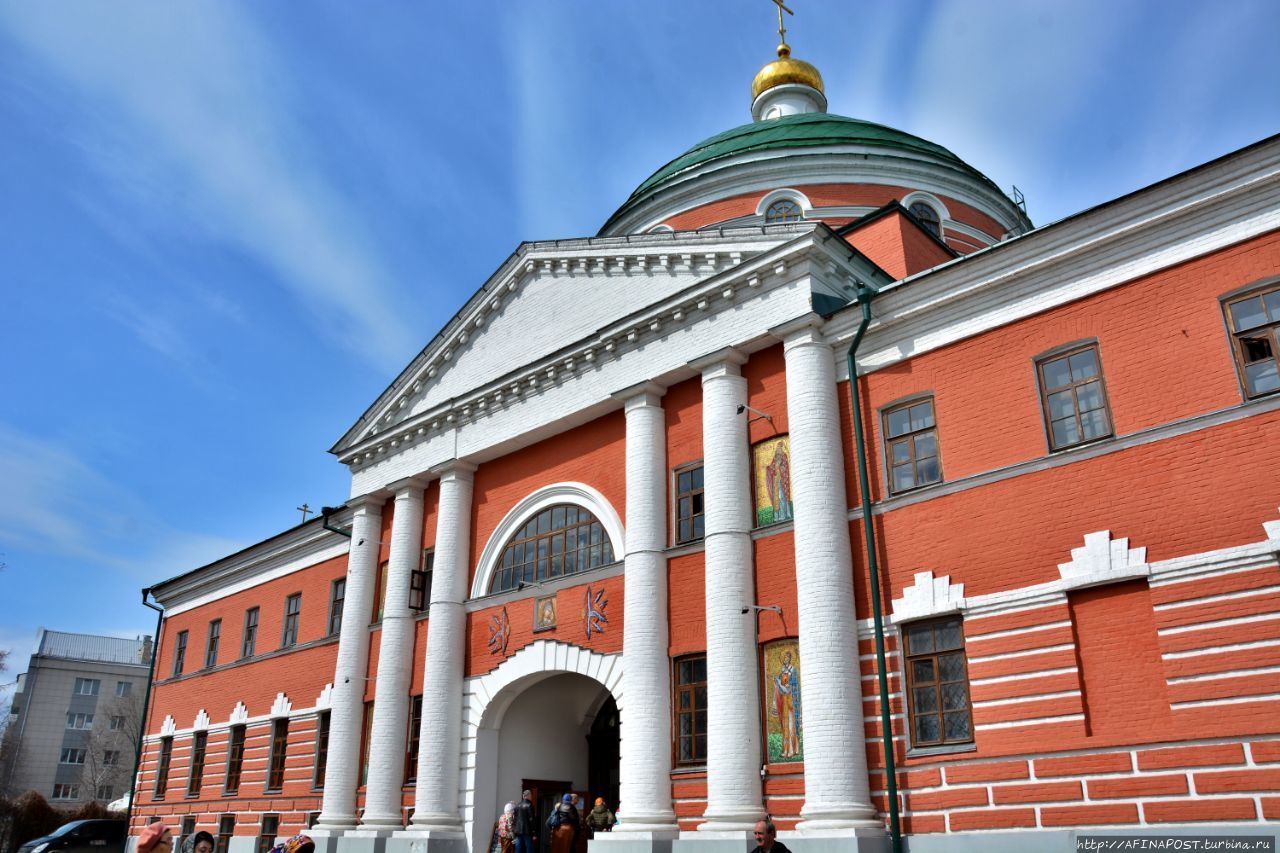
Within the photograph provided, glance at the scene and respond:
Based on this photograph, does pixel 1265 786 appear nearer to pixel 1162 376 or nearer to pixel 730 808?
pixel 1162 376

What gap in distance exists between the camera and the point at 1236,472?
1161cm

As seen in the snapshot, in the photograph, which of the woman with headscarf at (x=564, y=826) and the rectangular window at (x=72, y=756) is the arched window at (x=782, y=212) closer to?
the woman with headscarf at (x=564, y=826)

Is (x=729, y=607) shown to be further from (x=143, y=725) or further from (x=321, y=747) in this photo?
(x=143, y=725)

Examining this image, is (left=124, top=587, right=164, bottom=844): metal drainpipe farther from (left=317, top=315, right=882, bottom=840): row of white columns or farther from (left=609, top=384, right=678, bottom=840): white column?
(left=609, top=384, right=678, bottom=840): white column

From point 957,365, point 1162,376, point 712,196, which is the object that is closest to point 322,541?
point 712,196

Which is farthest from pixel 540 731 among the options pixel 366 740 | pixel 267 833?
pixel 267 833

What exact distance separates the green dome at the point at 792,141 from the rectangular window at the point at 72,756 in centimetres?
5528

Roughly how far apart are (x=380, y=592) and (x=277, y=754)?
16.6ft

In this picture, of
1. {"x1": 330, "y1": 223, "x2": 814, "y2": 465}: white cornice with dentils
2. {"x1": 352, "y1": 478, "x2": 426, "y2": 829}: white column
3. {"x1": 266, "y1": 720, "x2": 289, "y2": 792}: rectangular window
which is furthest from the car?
{"x1": 330, "y1": 223, "x2": 814, "y2": 465}: white cornice with dentils

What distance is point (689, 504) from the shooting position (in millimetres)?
16672

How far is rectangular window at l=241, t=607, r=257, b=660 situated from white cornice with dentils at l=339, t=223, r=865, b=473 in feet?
21.9

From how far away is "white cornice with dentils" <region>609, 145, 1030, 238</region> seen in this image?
24.3 m

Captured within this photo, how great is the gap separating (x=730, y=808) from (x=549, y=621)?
5.11m

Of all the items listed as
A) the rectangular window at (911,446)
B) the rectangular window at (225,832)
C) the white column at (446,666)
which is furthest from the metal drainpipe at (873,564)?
the rectangular window at (225,832)
